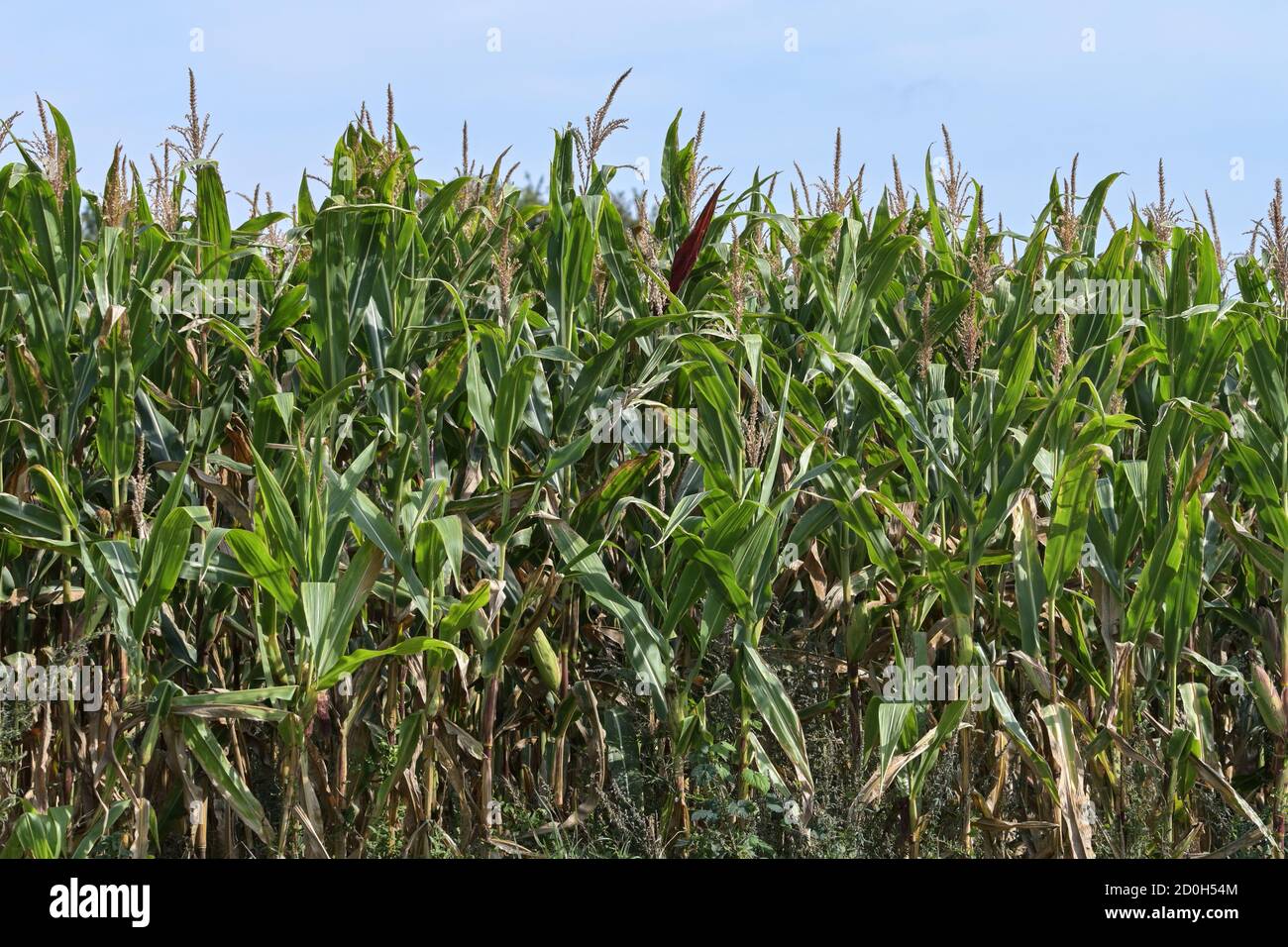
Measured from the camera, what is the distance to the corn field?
3.65 meters

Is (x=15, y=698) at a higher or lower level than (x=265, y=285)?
lower

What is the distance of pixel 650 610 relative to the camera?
4199 millimetres

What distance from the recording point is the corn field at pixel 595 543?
365 centimetres

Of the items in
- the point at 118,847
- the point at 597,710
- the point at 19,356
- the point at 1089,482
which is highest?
the point at 19,356

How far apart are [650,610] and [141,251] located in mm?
2115

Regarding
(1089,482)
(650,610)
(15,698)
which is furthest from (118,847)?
(1089,482)

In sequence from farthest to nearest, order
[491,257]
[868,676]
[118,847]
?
[491,257], [868,676], [118,847]

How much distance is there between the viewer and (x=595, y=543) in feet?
12.2

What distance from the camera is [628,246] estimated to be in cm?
438

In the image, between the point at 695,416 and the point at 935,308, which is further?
the point at 935,308

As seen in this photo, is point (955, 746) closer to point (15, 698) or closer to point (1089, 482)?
point (1089, 482)

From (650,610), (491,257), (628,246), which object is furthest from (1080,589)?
(491,257)

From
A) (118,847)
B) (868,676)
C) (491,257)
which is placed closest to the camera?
(118,847)

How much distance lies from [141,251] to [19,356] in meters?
0.57
